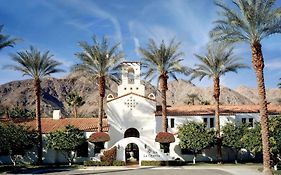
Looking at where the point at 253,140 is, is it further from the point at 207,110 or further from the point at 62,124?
the point at 62,124

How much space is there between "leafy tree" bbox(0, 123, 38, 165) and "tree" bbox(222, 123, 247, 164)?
73.8ft

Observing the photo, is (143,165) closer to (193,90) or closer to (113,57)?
(113,57)

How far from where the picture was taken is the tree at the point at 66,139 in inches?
1663

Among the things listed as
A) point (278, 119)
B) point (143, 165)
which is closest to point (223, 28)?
point (278, 119)

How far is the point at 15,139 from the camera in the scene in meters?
40.8

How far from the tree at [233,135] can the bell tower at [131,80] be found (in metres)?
11.9

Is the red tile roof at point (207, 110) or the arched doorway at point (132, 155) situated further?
the red tile roof at point (207, 110)

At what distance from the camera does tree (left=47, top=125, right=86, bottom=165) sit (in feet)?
139

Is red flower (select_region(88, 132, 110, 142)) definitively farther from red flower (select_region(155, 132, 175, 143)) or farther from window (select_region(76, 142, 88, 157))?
red flower (select_region(155, 132, 175, 143))

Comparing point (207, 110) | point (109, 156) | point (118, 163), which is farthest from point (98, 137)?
point (207, 110)

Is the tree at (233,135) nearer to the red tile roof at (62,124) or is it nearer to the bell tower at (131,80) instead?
the bell tower at (131,80)

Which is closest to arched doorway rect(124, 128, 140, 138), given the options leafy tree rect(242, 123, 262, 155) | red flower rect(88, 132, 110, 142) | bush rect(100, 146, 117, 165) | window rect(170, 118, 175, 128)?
window rect(170, 118, 175, 128)

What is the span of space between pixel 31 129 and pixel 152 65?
1733 cm

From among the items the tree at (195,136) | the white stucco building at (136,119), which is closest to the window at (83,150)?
the white stucco building at (136,119)
